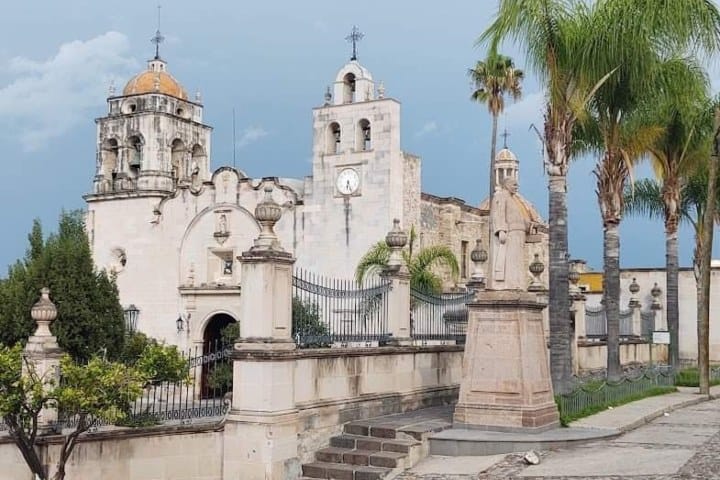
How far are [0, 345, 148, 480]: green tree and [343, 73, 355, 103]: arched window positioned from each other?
1886 centimetres

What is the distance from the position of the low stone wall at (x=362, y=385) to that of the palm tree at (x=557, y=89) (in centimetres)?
191

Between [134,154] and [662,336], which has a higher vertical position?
[134,154]

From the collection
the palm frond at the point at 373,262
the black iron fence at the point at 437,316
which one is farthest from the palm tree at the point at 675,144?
the palm frond at the point at 373,262

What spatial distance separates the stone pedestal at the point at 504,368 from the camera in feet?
41.4

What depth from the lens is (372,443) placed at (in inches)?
487

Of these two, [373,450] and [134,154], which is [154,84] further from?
[373,450]

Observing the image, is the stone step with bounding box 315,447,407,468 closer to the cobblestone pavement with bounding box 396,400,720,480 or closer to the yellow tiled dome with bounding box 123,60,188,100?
the cobblestone pavement with bounding box 396,400,720,480

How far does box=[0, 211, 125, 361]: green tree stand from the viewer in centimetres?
2242

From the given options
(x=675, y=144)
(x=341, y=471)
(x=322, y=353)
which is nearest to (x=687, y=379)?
(x=675, y=144)

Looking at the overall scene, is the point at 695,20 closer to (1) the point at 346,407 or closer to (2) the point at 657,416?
(2) the point at 657,416

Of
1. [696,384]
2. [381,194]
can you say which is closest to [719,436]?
[696,384]

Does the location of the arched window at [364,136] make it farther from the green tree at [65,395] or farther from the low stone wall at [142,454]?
the green tree at [65,395]

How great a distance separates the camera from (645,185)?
2930 centimetres

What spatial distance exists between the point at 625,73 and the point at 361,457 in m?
8.97
